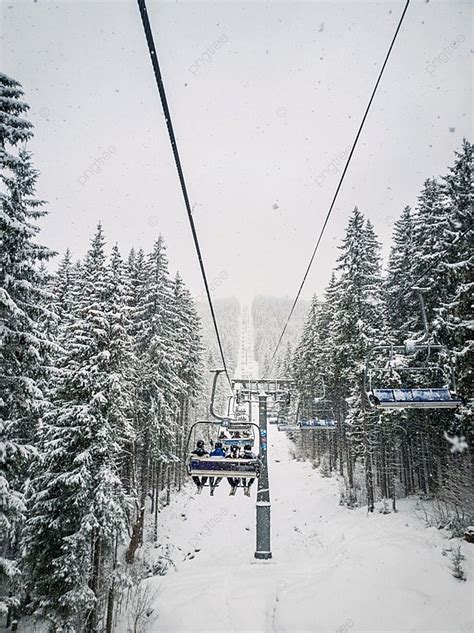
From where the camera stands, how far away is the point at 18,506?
9.50 metres

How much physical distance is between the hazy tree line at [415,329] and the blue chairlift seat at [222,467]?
7064 millimetres

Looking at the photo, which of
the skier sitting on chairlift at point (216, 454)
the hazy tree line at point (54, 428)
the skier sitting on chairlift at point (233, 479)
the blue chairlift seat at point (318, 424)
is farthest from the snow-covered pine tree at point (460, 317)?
the hazy tree line at point (54, 428)

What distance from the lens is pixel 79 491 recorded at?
1257cm

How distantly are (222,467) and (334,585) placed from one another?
20.4ft

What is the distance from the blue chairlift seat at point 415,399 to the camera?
846 centimetres

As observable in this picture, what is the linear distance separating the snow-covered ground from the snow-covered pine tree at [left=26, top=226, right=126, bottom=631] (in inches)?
114

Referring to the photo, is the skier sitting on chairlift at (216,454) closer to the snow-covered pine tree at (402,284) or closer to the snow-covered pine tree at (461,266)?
the snow-covered pine tree at (461,266)

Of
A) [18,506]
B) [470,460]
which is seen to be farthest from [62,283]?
[470,460]

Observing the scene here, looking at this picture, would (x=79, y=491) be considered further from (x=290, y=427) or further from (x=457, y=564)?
(x=457, y=564)

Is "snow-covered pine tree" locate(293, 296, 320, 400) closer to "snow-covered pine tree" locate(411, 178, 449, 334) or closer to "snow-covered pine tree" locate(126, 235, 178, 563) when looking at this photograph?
"snow-covered pine tree" locate(411, 178, 449, 334)

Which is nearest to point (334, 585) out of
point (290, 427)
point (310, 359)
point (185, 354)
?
point (290, 427)

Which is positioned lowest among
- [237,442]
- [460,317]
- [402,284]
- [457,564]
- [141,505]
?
[141,505]

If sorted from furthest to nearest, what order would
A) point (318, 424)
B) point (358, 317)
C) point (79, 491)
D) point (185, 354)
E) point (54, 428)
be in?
point (185, 354)
point (358, 317)
point (318, 424)
point (54, 428)
point (79, 491)

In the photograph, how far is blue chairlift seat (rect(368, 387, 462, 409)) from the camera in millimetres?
8461
